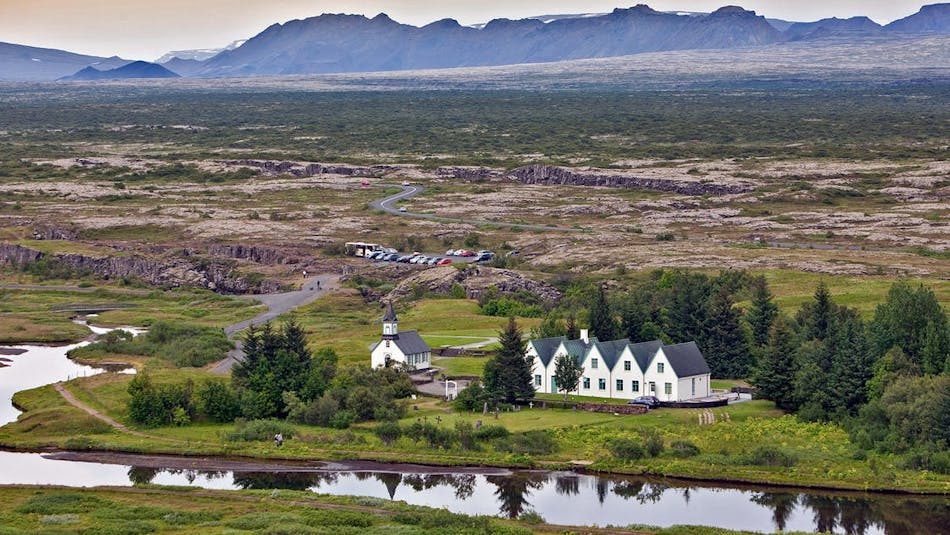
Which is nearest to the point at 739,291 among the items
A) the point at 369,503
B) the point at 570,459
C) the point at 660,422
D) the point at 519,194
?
the point at 660,422

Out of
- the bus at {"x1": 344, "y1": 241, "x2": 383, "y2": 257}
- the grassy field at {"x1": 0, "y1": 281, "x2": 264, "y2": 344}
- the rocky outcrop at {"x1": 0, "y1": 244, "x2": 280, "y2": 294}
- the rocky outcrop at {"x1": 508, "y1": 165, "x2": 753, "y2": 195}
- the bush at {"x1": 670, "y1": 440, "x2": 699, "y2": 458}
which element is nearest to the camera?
the bush at {"x1": 670, "y1": 440, "x2": 699, "y2": 458}

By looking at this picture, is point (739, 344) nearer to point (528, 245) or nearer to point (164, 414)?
point (164, 414)

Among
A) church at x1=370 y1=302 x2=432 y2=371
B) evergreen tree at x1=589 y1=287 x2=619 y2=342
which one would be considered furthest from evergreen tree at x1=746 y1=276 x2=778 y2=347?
church at x1=370 y1=302 x2=432 y2=371

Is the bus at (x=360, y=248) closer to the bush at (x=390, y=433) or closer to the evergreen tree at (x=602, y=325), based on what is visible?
the evergreen tree at (x=602, y=325)

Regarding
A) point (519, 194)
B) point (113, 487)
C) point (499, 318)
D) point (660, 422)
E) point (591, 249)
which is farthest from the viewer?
point (519, 194)

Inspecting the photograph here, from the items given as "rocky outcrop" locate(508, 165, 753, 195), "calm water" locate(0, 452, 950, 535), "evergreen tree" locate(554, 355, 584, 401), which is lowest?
"rocky outcrop" locate(508, 165, 753, 195)

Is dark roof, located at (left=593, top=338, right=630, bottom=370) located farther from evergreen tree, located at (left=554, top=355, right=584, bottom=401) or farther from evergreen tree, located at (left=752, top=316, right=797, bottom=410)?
evergreen tree, located at (left=752, top=316, right=797, bottom=410)

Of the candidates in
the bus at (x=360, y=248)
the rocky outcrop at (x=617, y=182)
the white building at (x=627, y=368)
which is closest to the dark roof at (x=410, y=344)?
the white building at (x=627, y=368)

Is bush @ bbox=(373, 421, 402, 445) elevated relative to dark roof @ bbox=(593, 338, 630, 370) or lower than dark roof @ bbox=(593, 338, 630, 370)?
lower
